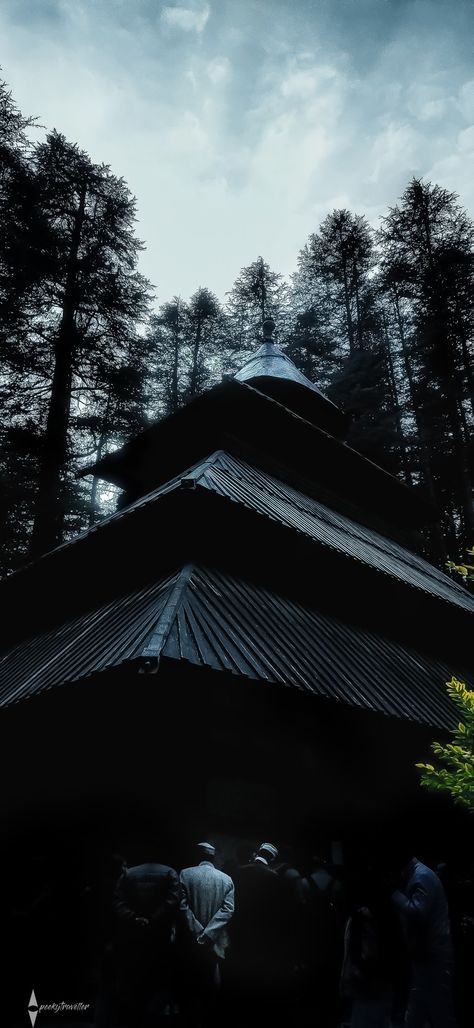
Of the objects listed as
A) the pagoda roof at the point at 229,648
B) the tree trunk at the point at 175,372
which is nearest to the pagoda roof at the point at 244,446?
the pagoda roof at the point at 229,648

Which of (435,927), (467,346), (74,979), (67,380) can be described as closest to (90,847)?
(74,979)

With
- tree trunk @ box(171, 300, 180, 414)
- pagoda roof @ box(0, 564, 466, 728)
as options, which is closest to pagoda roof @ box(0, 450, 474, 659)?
pagoda roof @ box(0, 564, 466, 728)

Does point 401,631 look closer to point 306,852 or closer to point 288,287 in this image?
point 306,852

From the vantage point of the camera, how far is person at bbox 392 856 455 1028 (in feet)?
16.2

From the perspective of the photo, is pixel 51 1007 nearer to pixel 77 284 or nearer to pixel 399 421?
pixel 77 284

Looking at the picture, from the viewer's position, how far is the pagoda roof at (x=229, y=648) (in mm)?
6012

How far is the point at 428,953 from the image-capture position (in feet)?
16.6

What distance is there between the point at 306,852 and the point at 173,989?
318 cm

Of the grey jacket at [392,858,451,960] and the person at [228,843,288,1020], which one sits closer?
the grey jacket at [392,858,451,960]

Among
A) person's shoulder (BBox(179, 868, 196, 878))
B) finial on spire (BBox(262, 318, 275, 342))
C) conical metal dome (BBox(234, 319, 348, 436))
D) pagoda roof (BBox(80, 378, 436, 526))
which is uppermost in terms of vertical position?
finial on spire (BBox(262, 318, 275, 342))

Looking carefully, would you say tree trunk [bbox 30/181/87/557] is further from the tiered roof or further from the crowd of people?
the crowd of people

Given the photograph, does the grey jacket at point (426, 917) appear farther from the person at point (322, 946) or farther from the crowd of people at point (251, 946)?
the person at point (322, 946)

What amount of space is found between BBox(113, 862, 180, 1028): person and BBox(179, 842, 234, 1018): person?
0.16 metres

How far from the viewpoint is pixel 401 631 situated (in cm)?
1053
